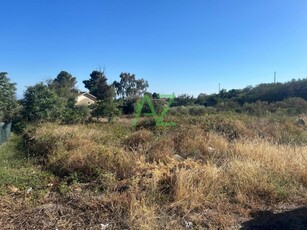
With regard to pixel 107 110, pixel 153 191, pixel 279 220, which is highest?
pixel 107 110

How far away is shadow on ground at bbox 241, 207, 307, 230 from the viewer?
3527 millimetres

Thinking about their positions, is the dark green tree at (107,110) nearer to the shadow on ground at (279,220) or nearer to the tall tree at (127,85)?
the shadow on ground at (279,220)

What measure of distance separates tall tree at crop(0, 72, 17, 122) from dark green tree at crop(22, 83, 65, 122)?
74cm

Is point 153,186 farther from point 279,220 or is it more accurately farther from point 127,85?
point 127,85

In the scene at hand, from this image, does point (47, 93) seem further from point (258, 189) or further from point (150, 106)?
point (258, 189)

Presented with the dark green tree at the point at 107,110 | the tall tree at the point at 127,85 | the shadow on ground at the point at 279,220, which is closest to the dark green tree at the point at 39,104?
the dark green tree at the point at 107,110

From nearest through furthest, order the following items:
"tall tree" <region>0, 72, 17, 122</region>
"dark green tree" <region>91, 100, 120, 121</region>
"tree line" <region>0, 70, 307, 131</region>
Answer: "tall tree" <region>0, 72, 17, 122</region> → "tree line" <region>0, 70, 307, 131</region> → "dark green tree" <region>91, 100, 120, 121</region>

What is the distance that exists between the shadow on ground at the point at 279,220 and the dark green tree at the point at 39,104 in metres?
14.3

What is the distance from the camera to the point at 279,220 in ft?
12.1

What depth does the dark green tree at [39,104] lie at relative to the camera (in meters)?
15.8

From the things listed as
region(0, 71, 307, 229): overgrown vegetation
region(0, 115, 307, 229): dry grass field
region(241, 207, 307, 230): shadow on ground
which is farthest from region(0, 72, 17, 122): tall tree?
region(241, 207, 307, 230): shadow on ground

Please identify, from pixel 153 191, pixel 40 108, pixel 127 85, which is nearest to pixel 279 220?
pixel 153 191

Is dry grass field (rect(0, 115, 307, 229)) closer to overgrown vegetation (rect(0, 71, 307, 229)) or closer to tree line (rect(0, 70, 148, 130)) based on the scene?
overgrown vegetation (rect(0, 71, 307, 229))

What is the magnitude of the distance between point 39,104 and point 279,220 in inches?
585
